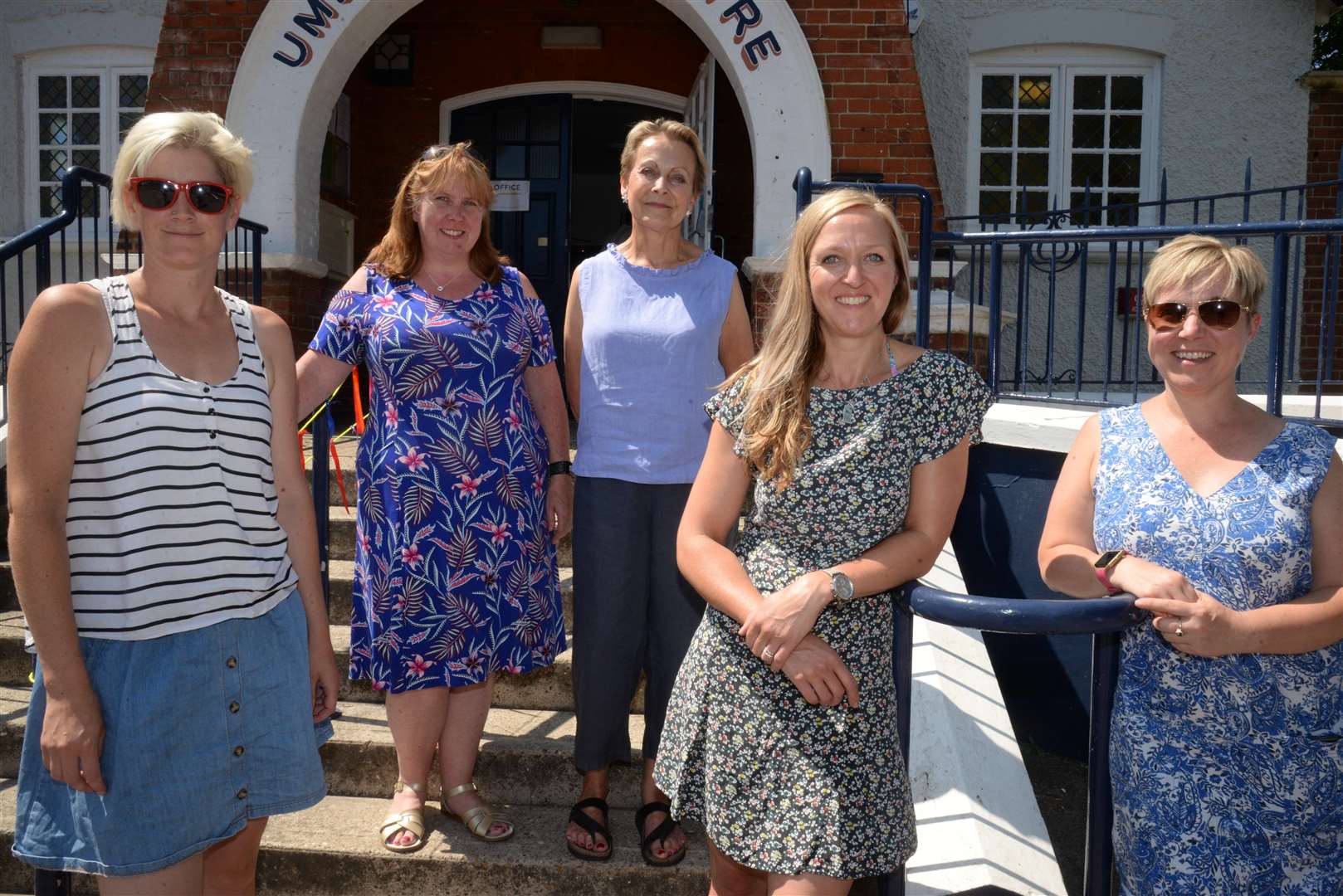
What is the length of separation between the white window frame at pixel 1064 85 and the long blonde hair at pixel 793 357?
21.5 ft

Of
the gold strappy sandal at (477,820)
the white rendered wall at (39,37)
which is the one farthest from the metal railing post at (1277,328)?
the white rendered wall at (39,37)

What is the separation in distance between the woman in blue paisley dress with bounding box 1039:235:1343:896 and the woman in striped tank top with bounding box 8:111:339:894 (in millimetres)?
1467

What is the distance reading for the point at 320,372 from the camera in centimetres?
288

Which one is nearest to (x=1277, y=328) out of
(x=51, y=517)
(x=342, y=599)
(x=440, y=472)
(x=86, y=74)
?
(x=440, y=472)

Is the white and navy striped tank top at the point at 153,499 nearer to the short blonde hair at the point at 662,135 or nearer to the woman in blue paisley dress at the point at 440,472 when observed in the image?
the woman in blue paisley dress at the point at 440,472

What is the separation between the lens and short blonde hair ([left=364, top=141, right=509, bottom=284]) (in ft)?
9.31

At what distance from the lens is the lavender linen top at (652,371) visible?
2785 mm

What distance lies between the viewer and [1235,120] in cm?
798

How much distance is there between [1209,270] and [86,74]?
881 centimetres

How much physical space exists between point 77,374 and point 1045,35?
770cm

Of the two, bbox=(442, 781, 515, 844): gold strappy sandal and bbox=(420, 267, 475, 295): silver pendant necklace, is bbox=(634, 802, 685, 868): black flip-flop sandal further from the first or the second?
bbox=(420, 267, 475, 295): silver pendant necklace

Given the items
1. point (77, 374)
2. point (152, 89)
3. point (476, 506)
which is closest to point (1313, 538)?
point (476, 506)

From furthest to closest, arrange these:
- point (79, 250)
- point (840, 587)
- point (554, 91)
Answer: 1. point (554, 91)
2. point (79, 250)
3. point (840, 587)

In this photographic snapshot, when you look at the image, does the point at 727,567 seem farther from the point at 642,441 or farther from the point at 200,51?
the point at 200,51
